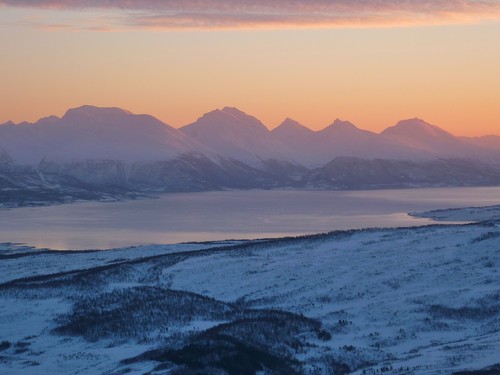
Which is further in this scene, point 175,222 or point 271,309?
point 175,222

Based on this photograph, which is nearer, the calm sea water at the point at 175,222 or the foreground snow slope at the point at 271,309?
the foreground snow slope at the point at 271,309

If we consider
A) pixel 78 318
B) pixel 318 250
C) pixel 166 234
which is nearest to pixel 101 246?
pixel 166 234

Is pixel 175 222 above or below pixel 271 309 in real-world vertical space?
above

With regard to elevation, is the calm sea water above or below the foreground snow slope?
above

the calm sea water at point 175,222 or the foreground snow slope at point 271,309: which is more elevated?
the calm sea water at point 175,222

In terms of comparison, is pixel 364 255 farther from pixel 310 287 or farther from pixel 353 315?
pixel 353 315

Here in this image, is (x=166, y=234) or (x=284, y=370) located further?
(x=166, y=234)

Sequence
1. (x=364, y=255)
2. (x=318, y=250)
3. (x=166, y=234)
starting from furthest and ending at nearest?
(x=166, y=234) < (x=318, y=250) < (x=364, y=255)

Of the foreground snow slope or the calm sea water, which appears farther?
the calm sea water
